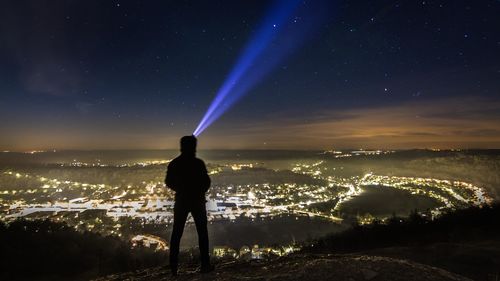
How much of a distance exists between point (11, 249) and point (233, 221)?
19.4 metres

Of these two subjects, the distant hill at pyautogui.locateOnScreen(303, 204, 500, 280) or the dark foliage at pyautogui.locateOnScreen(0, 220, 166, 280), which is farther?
the dark foliage at pyautogui.locateOnScreen(0, 220, 166, 280)

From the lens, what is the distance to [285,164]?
3346 inches

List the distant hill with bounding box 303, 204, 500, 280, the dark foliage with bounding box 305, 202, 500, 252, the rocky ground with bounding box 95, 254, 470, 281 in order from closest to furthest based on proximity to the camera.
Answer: the rocky ground with bounding box 95, 254, 470, 281 → the distant hill with bounding box 303, 204, 500, 280 → the dark foliage with bounding box 305, 202, 500, 252

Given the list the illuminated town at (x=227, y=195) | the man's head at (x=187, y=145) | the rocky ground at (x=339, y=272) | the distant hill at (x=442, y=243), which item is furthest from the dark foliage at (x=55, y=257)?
the illuminated town at (x=227, y=195)

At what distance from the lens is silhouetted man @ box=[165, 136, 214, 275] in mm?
5875

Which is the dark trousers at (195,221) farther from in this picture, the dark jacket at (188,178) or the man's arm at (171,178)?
the man's arm at (171,178)

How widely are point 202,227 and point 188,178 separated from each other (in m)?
1.01

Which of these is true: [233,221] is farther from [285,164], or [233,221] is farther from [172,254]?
[285,164]

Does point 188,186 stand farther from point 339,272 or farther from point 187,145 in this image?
point 339,272

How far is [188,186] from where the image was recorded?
19.3ft

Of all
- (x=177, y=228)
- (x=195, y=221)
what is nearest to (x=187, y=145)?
(x=195, y=221)

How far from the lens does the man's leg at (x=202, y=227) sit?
5926 millimetres

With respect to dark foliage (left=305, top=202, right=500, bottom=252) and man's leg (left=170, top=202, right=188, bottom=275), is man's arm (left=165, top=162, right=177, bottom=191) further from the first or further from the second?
dark foliage (left=305, top=202, right=500, bottom=252)

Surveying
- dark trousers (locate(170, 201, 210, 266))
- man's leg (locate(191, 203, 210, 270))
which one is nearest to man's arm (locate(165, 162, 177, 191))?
dark trousers (locate(170, 201, 210, 266))
